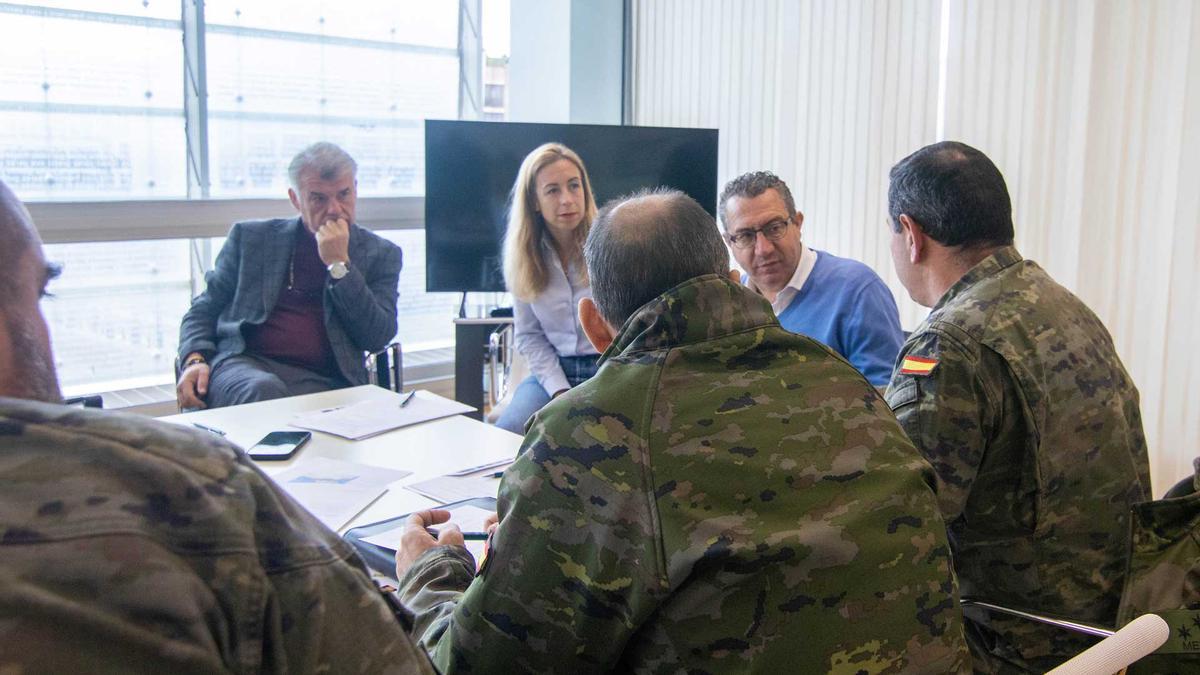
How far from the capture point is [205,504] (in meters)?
0.66

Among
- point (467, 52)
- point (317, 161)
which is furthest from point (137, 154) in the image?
point (467, 52)

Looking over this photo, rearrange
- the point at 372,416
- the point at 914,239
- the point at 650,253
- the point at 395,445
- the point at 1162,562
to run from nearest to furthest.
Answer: the point at 650,253
the point at 1162,562
the point at 914,239
the point at 395,445
the point at 372,416

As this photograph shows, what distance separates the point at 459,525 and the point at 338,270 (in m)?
1.98

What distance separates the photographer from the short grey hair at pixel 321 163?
141 inches

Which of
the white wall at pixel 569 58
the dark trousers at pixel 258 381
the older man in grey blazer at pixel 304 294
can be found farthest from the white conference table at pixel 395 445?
the white wall at pixel 569 58

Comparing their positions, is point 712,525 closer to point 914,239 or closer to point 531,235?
point 914,239

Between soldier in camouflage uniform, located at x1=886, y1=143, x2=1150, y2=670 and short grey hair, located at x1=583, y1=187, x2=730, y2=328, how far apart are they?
1.61 ft

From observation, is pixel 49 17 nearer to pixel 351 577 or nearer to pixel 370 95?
pixel 370 95

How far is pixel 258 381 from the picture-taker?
10.9 feet

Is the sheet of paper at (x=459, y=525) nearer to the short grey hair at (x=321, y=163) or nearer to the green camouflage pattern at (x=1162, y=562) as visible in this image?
the green camouflage pattern at (x=1162, y=562)

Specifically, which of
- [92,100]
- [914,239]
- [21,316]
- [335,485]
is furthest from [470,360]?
[21,316]

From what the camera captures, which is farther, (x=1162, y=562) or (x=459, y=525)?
(x=459, y=525)

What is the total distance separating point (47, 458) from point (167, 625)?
0.43 ft

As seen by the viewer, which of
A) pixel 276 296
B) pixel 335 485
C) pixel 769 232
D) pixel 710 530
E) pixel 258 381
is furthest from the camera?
pixel 276 296
